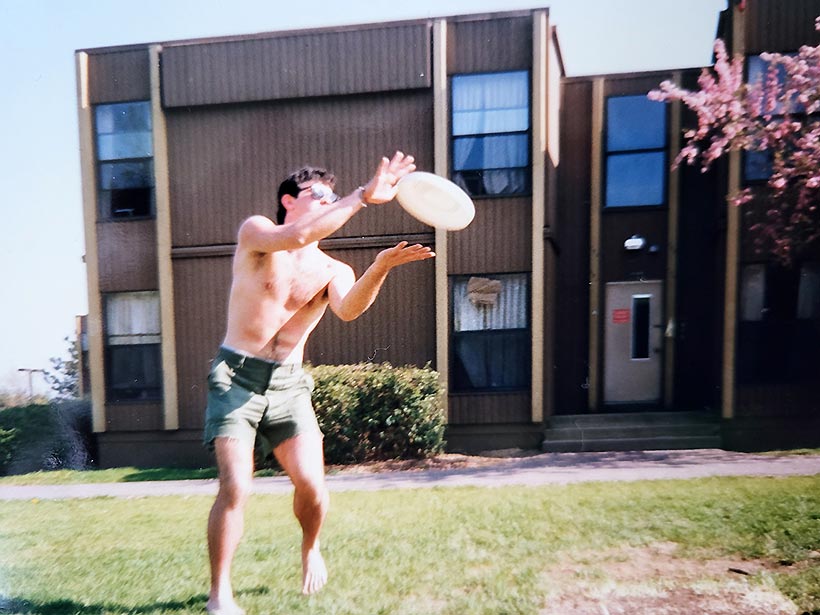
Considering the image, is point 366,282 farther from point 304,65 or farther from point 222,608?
point 304,65

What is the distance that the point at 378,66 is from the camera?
4715mm

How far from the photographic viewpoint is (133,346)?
5.84 metres

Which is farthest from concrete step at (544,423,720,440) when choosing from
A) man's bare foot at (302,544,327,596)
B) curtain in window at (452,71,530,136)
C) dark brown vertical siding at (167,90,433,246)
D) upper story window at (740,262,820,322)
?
man's bare foot at (302,544,327,596)

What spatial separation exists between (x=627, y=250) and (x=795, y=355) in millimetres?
1747

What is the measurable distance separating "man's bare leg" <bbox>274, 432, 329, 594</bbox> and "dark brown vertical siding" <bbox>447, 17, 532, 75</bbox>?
4122 millimetres

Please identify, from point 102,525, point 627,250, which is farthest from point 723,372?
point 102,525

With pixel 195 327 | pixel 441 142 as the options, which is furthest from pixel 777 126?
pixel 195 327

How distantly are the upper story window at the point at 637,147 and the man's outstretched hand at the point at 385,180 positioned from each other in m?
3.65

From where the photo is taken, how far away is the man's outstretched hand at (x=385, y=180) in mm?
1758

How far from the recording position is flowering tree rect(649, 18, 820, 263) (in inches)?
117

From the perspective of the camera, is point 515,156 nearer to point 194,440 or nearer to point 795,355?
point 795,355

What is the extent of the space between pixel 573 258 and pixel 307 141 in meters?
3.02

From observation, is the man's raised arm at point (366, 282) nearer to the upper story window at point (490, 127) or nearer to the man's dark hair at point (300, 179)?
the man's dark hair at point (300, 179)

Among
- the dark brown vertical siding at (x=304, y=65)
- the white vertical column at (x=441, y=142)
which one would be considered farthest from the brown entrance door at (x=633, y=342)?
the dark brown vertical siding at (x=304, y=65)
